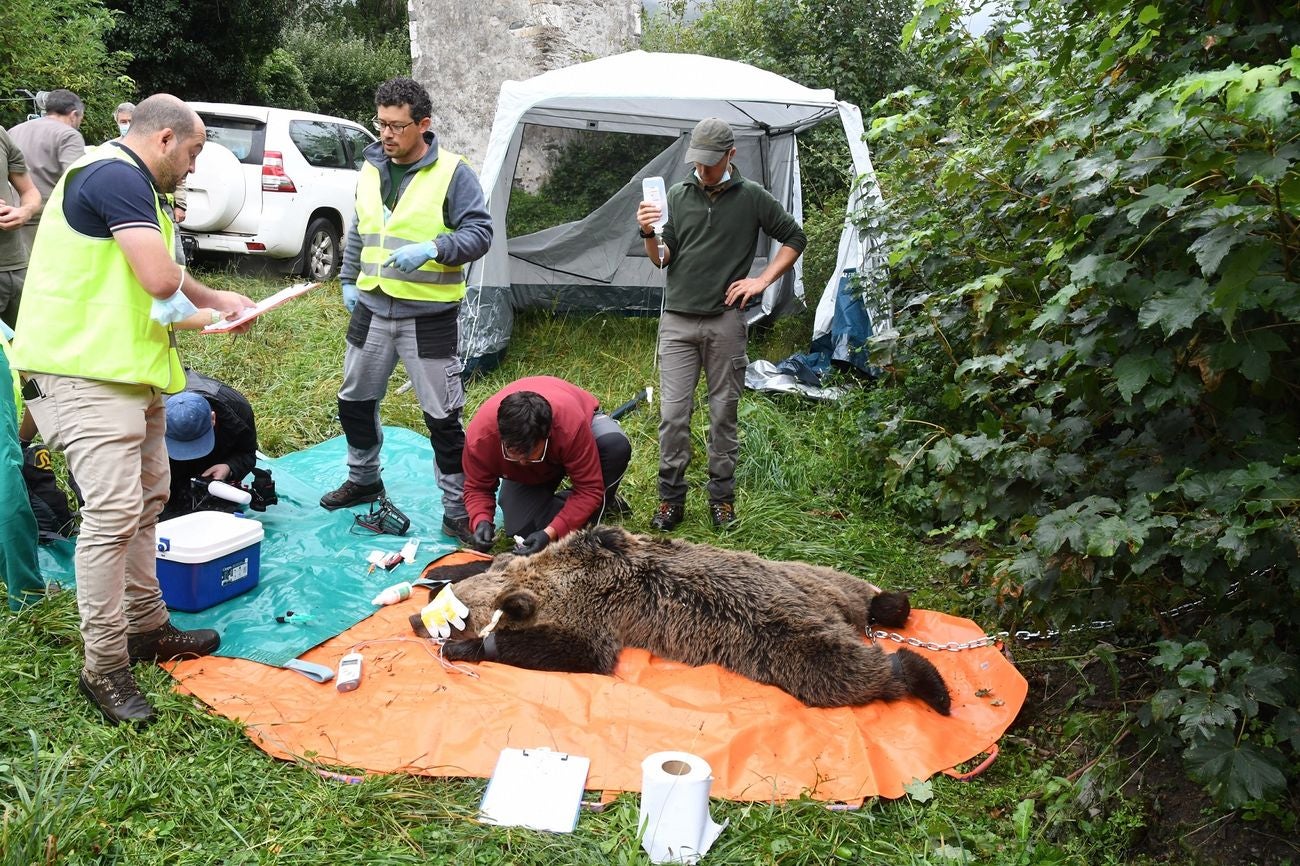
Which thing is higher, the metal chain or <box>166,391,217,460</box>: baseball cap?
<box>166,391,217,460</box>: baseball cap

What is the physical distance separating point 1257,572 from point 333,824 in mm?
2851

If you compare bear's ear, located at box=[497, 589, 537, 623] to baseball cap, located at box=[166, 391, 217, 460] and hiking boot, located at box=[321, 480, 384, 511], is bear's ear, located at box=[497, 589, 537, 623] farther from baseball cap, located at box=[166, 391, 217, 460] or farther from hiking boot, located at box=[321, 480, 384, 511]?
baseball cap, located at box=[166, 391, 217, 460]

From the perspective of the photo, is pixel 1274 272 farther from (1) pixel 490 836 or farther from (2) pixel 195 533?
(2) pixel 195 533

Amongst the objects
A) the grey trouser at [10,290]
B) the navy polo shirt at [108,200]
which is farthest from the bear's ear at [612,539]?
the grey trouser at [10,290]

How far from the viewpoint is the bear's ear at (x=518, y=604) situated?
391 centimetres

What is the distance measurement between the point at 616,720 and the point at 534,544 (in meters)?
1.30

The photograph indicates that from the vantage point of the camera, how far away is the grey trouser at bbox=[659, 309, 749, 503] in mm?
5281

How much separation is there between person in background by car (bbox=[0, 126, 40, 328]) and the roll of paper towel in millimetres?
4834

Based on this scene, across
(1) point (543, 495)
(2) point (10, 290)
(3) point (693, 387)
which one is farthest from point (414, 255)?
(2) point (10, 290)

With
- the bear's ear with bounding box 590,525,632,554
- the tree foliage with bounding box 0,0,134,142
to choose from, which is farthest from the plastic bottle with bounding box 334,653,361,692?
the tree foliage with bounding box 0,0,134,142

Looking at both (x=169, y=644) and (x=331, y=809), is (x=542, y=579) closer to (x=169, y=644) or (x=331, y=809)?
(x=331, y=809)

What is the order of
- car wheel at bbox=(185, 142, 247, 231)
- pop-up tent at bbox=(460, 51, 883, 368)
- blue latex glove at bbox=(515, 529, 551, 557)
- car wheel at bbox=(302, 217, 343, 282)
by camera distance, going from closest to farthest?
blue latex glove at bbox=(515, 529, 551, 557)
pop-up tent at bbox=(460, 51, 883, 368)
car wheel at bbox=(185, 142, 247, 231)
car wheel at bbox=(302, 217, 343, 282)

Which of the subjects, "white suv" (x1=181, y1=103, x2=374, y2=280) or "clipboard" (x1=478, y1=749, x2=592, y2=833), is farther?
"white suv" (x1=181, y1=103, x2=374, y2=280)

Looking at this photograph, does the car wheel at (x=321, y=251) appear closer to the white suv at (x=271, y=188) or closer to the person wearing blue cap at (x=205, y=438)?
the white suv at (x=271, y=188)
